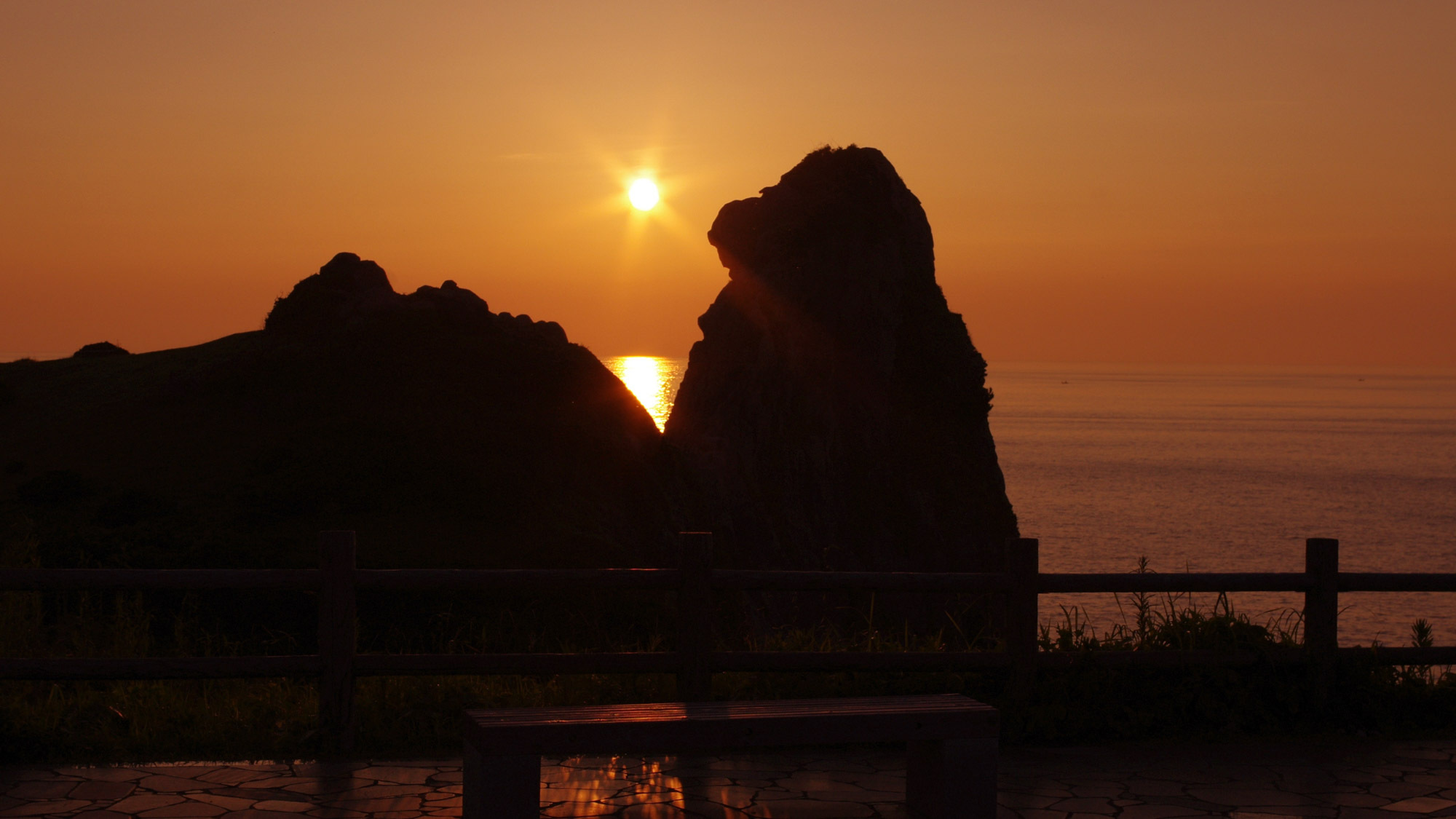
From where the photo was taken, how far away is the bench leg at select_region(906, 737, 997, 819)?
20.1ft

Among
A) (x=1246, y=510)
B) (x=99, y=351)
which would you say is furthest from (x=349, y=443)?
(x=1246, y=510)

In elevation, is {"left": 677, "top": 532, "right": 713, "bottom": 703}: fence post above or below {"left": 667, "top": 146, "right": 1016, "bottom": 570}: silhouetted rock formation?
below

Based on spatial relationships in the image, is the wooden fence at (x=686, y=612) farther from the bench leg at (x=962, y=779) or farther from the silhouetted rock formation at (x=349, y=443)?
the silhouetted rock formation at (x=349, y=443)

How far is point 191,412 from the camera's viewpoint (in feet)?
104

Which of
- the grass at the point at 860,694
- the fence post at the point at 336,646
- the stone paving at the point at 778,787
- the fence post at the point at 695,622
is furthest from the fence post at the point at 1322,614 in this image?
the fence post at the point at 336,646

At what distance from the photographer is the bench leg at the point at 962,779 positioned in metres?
6.14

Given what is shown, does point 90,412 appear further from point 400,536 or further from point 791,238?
point 791,238

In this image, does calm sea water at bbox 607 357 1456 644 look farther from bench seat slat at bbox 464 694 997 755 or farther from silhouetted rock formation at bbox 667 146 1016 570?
bench seat slat at bbox 464 694 997 755

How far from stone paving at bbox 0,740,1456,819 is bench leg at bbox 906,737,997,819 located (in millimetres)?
376

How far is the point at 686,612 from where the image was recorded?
324 inches

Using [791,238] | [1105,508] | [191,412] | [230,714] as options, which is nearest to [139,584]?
[230,714]

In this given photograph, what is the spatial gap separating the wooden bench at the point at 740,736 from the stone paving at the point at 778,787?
1.45ft

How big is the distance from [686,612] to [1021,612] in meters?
2.28

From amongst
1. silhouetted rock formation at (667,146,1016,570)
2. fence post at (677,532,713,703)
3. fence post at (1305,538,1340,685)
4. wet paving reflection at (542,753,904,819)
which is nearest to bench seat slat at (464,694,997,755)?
wet paving reflection at (542,753,904,819)
